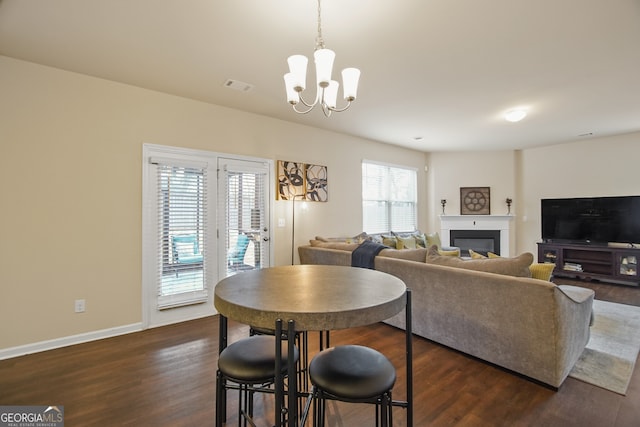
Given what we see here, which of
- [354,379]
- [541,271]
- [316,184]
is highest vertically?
[316,184]

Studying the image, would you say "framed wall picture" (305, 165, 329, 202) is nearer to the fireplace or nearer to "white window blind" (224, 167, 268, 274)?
"white window blind" (224, 167, 268, 274)

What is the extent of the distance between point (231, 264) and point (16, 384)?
84.1 inches

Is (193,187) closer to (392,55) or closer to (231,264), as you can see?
(231,264)

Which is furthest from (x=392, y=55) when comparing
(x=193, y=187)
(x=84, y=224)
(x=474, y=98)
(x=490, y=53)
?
(x=84, y=224)

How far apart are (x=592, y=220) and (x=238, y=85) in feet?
21.5

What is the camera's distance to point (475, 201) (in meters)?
6.77

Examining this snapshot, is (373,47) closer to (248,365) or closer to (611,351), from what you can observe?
(248,365)

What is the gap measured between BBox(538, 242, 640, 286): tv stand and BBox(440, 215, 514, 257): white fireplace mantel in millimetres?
651

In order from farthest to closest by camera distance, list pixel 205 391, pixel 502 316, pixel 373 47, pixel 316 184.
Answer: pixel 316 184 < pixel 373 47 < pixel 502 316 < pixel 205 391

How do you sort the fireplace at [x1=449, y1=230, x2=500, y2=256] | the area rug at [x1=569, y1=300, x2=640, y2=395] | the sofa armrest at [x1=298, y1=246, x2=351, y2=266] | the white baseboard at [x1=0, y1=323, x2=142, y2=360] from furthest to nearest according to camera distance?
1. the fireplace at [x1=449, y1=230, x2=500, y2=256]
2. the sofa armrest at [x1=298, y1=246, x2=351, y2=266]
3. the white baseboard at [x1=0, y1=323, x2=142, y2=360]
4. the area rug at [x1=569, y1=300, x2=640, y2=395]

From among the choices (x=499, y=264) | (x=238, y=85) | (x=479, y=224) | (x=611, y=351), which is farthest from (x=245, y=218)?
(x=479, y=224)

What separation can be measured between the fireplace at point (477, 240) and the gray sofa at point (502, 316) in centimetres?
429

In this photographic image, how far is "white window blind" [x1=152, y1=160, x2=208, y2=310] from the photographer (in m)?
3.42

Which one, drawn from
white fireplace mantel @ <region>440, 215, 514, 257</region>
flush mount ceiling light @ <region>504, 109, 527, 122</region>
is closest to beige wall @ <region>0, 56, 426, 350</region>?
flush mount ceiling light @ <region>504, 109, 527, 122</region>
